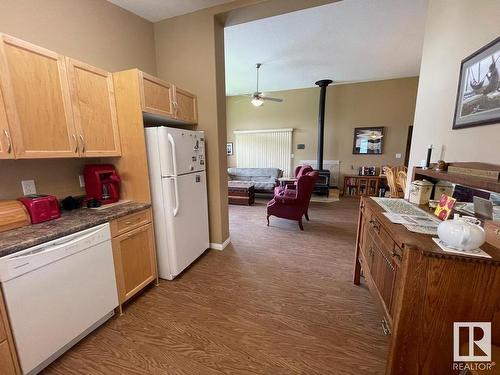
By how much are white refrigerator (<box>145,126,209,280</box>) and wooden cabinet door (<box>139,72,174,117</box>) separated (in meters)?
0.23

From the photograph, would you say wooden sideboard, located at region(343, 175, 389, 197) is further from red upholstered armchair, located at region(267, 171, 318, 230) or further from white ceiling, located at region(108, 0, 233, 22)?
white ceiling, located at region(108, 0, 233, 22)

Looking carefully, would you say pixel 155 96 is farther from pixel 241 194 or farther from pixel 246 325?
pixel 241 194

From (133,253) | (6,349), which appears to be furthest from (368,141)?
(6,349)

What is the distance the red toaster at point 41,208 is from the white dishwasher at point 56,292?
35 centimetres

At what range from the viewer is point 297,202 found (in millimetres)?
3564

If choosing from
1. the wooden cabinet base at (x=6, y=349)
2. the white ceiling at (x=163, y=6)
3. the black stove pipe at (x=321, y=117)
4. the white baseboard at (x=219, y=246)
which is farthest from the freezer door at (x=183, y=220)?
the black stove pipe at (x=321, y=117)

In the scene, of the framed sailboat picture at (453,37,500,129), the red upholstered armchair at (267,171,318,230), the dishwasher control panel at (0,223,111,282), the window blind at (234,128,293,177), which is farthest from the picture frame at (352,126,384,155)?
the dishwasher control panel at (0,223,111,282)

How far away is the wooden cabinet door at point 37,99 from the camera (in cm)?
133

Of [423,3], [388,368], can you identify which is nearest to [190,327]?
[388,368]

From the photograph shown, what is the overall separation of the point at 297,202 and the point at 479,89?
8.14ft

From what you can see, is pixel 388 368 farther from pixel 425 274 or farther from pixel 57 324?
pixel 57 324

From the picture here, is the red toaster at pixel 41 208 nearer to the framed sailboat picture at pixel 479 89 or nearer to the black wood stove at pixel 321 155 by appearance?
the framed sailboat picture at pixel 479 89

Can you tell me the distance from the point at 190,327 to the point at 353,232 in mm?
2891

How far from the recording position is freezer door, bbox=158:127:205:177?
6.51ft
